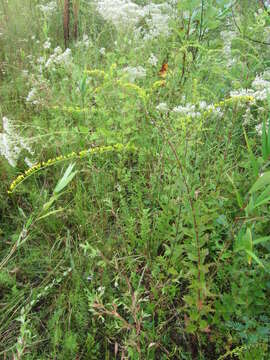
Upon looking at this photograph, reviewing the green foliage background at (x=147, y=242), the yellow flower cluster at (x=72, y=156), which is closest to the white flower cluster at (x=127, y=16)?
the green foliage background at (x=147, y=242)

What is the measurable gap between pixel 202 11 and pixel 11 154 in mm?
1504

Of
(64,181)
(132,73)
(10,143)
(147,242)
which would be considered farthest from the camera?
(132,73)

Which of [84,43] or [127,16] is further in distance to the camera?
[84,43]

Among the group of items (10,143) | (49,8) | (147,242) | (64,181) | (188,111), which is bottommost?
(147,242)

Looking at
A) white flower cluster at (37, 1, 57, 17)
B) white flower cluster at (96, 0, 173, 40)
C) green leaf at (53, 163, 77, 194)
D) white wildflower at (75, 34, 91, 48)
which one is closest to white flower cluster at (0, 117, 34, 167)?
green leaf at (53, 163, 77, 194)

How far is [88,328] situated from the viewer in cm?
127

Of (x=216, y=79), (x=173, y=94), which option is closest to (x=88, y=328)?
(x=173, y=94)

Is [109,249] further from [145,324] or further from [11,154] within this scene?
[11,154]

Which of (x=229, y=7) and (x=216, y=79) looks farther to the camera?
(x=216, y=79)

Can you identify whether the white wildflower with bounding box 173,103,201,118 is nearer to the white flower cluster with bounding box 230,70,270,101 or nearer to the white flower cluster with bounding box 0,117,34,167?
the white flower cluster with bounding box 230,70,270,101

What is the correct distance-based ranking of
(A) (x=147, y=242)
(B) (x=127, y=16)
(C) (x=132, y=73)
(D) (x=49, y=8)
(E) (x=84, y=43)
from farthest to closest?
(D) (x=49, y=8), (E) (x=84, y=43), (B) (x=127, y=16), (C) (x=132, y=73), (A) (x=147, y=242)

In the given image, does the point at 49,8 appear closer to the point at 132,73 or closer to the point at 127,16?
the point at 127,16

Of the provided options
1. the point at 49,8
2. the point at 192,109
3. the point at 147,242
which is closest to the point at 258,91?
the point at 192,109

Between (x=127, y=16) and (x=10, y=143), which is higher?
(x=127, y=16)
